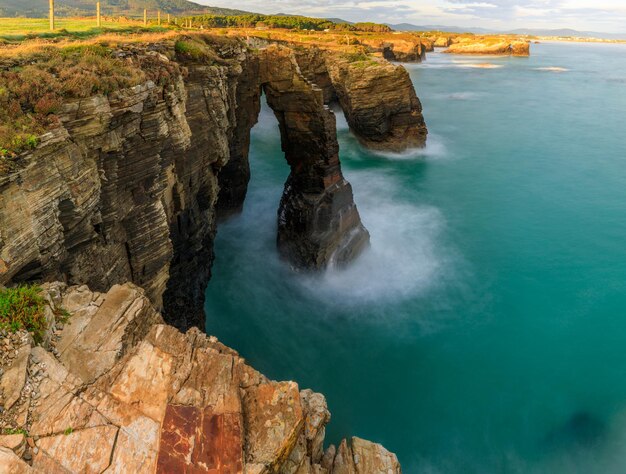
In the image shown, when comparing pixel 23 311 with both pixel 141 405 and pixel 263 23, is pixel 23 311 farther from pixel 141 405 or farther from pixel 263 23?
pixel 263 23

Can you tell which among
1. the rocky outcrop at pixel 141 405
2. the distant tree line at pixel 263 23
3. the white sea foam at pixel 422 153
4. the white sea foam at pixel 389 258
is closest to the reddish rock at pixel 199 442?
the rocky outcrop at pixel 141 405

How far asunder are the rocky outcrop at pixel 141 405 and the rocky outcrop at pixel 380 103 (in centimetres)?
3690

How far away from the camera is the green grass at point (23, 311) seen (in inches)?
291

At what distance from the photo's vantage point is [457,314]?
24.1 metres

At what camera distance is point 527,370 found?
68.6 ft

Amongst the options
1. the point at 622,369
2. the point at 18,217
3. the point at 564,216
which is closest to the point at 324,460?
the point at 18,217

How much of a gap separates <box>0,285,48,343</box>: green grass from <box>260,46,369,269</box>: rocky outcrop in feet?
56.6

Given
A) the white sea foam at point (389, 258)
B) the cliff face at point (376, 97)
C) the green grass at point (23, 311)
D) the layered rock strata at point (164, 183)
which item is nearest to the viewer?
the green grass at point (23, 311)

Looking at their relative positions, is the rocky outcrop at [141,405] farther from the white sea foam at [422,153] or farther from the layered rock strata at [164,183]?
the white sea foam at [422,153]

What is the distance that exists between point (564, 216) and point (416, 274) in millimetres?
17357

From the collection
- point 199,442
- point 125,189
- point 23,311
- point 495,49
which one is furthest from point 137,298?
point 495,49

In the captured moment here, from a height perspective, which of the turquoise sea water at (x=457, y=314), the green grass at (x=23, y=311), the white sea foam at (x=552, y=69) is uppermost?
the white sea foam at (x=552, y=69)

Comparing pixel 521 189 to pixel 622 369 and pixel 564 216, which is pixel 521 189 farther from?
pixel 622 369

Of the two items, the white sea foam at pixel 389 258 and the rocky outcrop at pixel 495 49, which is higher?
the rocky outcrop at pixel 495 49
